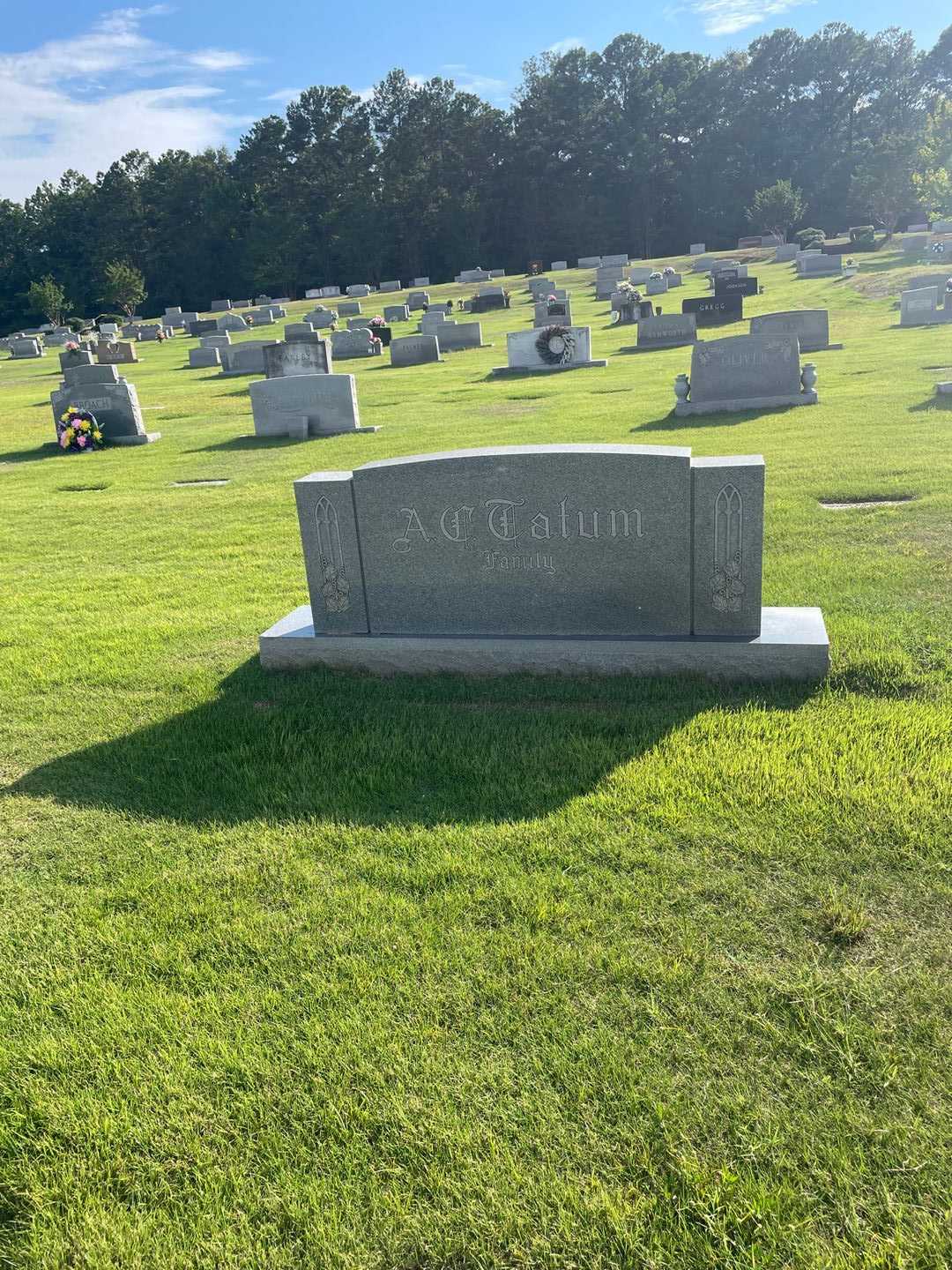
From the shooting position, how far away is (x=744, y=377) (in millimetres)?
13648

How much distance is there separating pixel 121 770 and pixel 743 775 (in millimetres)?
2766

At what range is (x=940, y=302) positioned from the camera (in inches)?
959

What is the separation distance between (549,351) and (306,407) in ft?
28.8

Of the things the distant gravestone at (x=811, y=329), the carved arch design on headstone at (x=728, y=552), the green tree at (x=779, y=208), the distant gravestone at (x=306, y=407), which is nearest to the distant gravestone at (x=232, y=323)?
the distant gravestone at (x=811, y=329)

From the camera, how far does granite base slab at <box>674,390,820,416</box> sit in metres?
13.6

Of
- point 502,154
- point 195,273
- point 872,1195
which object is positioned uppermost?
point 502,154

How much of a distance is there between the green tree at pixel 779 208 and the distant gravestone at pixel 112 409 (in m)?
63.2

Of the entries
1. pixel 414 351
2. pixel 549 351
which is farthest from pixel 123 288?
pixel 549 351

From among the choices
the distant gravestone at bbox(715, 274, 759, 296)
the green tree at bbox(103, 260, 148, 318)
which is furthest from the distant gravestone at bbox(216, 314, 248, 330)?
the distant gravestone at bbox(715, 274, 759, 296)

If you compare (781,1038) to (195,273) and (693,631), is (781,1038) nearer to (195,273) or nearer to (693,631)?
(693,631)

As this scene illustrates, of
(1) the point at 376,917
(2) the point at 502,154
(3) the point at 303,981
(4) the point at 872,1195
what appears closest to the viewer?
(4) the point at 872,1195

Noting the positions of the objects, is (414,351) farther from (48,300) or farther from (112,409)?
(48,300)

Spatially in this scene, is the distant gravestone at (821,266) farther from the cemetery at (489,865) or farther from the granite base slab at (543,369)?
the cemetery at (489,865)

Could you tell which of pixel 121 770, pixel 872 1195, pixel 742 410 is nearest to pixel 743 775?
pixel 872 1195
